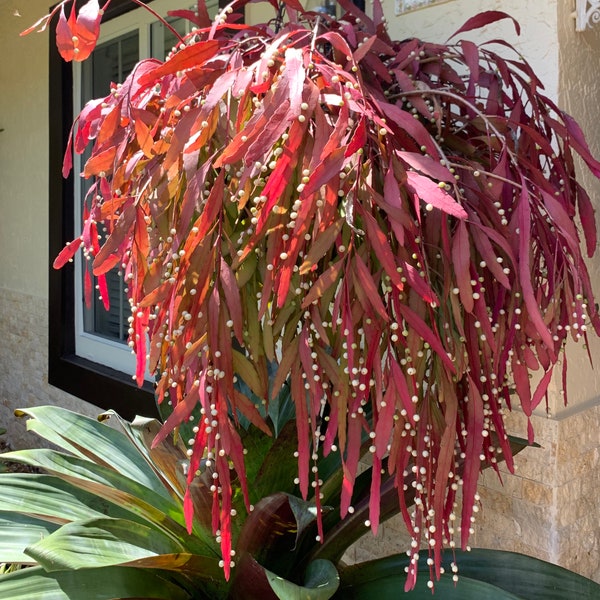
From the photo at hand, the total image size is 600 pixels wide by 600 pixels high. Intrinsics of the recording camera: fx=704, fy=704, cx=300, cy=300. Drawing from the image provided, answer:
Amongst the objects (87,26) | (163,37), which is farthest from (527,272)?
(163,37)

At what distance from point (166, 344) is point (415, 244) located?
43 centimetres

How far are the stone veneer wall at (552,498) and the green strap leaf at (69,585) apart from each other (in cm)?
88

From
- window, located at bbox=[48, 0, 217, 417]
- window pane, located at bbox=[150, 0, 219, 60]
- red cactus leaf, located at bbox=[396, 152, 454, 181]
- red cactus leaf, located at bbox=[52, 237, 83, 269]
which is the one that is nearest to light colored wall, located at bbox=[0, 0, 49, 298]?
window, located at bbox=[48, 0, 217, 417]

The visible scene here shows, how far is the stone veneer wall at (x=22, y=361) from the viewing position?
159 inches

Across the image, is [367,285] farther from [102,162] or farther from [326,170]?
[102,162]

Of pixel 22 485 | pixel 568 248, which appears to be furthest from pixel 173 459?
pixel 568 248

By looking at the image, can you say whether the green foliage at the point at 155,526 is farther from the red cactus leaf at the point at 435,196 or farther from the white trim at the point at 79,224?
the white trim at the point at 79,224

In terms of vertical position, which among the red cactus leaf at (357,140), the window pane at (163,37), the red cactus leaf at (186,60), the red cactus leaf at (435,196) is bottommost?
the red cactus leaf at (435,196)

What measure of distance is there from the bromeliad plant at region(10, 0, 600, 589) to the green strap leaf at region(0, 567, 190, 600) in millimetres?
398

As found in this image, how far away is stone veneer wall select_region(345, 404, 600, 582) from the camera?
1628 millimetres

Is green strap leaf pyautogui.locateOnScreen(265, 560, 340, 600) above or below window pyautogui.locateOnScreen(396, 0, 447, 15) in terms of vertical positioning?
below

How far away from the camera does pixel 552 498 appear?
162 cm

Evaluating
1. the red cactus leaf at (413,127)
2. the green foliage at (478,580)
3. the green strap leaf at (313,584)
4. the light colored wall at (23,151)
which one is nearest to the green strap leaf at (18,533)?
the green strap leaf at (313,584)

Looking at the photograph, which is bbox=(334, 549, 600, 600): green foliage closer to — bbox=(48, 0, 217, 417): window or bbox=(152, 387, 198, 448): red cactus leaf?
bbox=(152, 387, 198, 448): red cactus leaf
